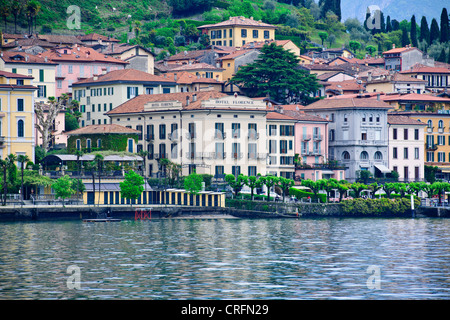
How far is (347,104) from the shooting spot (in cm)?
→ 11888

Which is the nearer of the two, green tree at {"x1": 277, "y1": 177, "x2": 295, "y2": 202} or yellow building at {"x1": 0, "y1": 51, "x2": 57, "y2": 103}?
green tree at {"x1": 277, "y1": 177, "x2": 295, "y2": 202}

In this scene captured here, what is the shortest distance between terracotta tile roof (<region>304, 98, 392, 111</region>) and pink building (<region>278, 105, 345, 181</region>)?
3541 millimetres

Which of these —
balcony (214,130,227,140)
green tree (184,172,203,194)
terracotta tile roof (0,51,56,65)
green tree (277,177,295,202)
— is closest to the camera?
green tree (184,172,203,194)

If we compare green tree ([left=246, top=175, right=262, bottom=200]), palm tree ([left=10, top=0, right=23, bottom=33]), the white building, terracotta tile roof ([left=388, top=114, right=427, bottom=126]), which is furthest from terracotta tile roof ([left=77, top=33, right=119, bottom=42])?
green tree ([left=246, top=175, right=262, bottom=200])

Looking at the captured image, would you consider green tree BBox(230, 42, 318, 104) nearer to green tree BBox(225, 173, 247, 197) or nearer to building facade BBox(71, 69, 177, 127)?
building facade BBox(71, 69, 177, 127)

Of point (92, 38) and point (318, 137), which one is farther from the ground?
point (92, 38)

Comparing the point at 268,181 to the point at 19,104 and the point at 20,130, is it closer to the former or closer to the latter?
the point at 20,130

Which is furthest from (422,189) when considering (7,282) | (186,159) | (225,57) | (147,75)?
(7,282)

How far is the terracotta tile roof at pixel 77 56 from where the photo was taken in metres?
134

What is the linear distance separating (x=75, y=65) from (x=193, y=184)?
1787 inches

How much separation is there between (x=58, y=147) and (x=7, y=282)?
68.3m

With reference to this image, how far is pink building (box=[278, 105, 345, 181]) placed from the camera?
112375 millimetres

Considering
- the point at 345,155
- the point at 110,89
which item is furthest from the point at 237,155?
the point at 110,89

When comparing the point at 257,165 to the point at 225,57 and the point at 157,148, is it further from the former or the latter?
the point at 225,57
